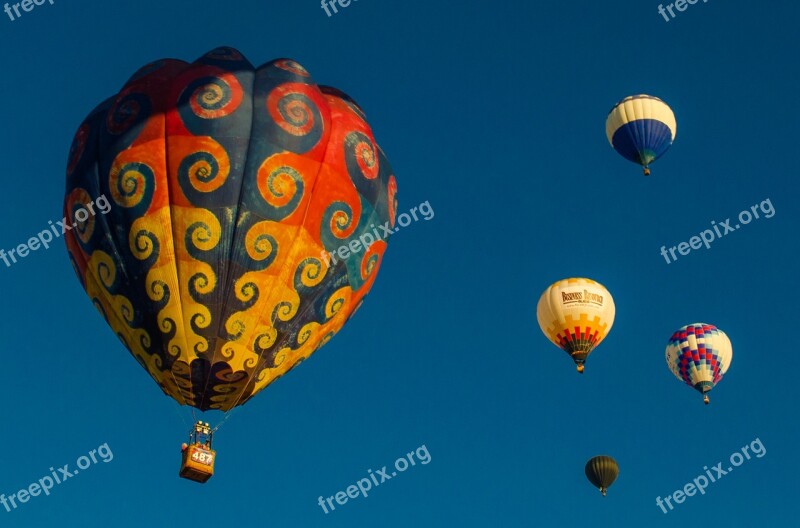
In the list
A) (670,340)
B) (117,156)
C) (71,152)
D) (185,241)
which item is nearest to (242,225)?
(185,241)

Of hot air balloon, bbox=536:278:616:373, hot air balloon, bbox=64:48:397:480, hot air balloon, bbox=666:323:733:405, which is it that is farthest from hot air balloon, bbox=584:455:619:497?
hot air balloon, bbox=64:48:397:480

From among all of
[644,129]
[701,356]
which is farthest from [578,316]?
[701,356]

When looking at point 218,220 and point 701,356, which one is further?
point 701,356

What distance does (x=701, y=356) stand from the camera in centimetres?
3384

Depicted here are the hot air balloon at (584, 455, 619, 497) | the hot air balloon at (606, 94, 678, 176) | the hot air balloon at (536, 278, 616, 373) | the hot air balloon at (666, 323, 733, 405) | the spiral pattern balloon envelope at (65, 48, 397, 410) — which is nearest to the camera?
the spiral pattern balloon envelope at (65, 48, 397, 410)

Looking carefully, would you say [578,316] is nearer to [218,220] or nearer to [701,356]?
[701,356]

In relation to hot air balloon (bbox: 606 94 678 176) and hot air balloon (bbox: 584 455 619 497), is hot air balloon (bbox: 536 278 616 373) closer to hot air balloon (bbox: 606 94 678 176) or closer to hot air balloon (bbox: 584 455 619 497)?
hot air balloon (bbox: 606 94 678 176)

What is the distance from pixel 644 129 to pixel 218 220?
1474 cm

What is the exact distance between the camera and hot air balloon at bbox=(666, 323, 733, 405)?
33812 millimetres

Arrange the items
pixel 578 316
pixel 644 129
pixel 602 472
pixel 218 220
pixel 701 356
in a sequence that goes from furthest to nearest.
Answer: pixel 701 356, pixel 602 472, pixel 644 129, pixel 578 316, pixel 218 220

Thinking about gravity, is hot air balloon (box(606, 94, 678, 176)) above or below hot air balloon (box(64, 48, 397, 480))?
above

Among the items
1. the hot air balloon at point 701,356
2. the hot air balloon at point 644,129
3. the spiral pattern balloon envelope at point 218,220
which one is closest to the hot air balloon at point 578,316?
the hot air balloon at point 644,129

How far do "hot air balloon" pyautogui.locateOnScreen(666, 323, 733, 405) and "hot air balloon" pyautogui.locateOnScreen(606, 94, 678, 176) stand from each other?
5.83m

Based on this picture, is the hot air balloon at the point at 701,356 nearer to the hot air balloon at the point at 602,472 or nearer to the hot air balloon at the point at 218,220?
the hot air balloon at the point at 602,472
